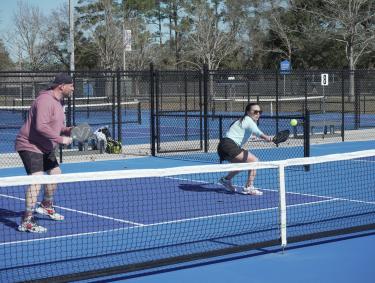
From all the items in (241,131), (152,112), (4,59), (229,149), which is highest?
(4,59)

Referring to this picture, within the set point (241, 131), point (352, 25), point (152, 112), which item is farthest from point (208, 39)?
point (241, 131)

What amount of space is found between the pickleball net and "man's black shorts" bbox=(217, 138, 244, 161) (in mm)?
639

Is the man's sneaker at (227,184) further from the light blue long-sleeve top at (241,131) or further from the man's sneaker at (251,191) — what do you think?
the light blue long-sleeve top at (241,131)

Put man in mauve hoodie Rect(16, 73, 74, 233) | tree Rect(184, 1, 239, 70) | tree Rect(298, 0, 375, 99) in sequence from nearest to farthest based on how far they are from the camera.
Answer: man in mauve hoodie Rect(16, 73, 74, 233)
tree Rect(298, 0, 375, 99)
tree Rect(184, 1, 239, 70)

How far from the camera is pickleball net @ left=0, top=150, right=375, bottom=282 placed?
280 inches

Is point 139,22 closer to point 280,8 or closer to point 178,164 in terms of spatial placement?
point 280,8

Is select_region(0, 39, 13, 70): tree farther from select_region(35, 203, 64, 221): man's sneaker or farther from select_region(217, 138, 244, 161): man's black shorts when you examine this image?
select_region(35, 203, 64, 221): man's sneaker

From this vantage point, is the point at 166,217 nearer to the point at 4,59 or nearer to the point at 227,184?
the point at 227,184

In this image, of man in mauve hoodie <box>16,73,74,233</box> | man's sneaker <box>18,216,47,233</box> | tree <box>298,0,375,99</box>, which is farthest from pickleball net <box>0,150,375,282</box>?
tree <box>298,0,375,99</box>

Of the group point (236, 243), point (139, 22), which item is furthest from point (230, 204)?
point (139, 22)

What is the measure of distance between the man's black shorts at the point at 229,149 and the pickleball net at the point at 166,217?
639 mm

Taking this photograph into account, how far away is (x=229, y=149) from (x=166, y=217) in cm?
244

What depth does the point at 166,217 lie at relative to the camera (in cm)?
956

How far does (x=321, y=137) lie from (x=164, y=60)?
43.3 meters
